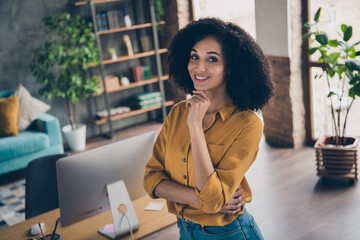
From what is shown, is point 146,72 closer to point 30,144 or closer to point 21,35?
point 21,35

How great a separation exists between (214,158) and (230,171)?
12 cm

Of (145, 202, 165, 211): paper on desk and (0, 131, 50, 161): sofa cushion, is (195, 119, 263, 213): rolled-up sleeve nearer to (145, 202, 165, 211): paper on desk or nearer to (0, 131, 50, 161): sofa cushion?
(145, 202, 165, 211): paper on desk

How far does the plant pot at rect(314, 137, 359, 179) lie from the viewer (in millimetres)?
3914

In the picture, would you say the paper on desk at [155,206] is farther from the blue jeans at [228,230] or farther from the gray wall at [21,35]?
the gray wall at [21,35]

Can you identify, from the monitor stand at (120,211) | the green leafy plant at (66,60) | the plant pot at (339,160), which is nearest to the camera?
the monitor stand at (120,211)

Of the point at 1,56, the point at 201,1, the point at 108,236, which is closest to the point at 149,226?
the point at 108,236

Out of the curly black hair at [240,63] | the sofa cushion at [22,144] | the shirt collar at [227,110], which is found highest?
the curly black hair at [240,63]

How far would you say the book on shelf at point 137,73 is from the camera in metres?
6.22

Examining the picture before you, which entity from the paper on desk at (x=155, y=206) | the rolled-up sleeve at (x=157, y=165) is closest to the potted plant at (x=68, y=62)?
the paper on desk at (x=155, y=206)

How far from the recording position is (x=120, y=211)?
200 centimetres

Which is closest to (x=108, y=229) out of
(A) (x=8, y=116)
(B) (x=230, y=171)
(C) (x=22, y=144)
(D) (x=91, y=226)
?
(D) (x=91, y=226)

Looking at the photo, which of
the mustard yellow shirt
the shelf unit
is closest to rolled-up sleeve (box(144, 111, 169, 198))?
the mustard yellow shirt

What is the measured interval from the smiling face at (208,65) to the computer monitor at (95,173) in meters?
0.50

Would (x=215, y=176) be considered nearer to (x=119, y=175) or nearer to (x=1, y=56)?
(x=119, y=175)
